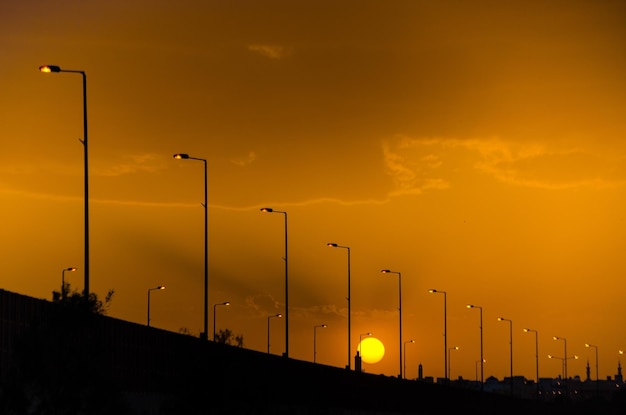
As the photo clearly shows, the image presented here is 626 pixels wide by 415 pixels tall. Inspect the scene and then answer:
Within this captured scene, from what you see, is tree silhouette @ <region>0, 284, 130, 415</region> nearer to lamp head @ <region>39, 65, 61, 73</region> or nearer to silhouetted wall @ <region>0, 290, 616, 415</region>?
silhouetted wall @ <region>0, 290, 616, 415</region>

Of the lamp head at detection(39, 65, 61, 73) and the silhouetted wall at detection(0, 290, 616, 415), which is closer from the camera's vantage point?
the silhouetted wall at detection(0, 290, 616, 415)

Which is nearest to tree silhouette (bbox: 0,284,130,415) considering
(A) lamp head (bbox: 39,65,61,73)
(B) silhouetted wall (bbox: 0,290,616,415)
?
(B) silhouetted wall (bbox: 0,290,616,415)

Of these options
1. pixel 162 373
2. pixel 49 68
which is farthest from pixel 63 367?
pixel 162 373

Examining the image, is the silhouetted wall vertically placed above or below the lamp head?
below

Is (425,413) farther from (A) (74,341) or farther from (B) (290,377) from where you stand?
(A) (74,341)

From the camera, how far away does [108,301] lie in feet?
172

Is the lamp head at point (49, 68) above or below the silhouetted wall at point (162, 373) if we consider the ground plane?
above

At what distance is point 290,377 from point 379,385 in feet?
85.9

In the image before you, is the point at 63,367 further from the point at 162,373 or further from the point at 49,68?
the point at 162,373

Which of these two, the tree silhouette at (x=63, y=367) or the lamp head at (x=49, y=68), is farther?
the lamp head at (x=49, y=68)

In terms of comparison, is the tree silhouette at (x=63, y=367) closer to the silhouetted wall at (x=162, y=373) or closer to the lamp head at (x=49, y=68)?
the silhouetted wall at (x=162, y=373)

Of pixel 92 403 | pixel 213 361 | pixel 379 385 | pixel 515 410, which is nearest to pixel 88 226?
pixel 92 403

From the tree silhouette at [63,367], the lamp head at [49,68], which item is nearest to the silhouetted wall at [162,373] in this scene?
the tree silhouette at [63,367]

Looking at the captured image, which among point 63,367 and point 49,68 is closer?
point 63,367
